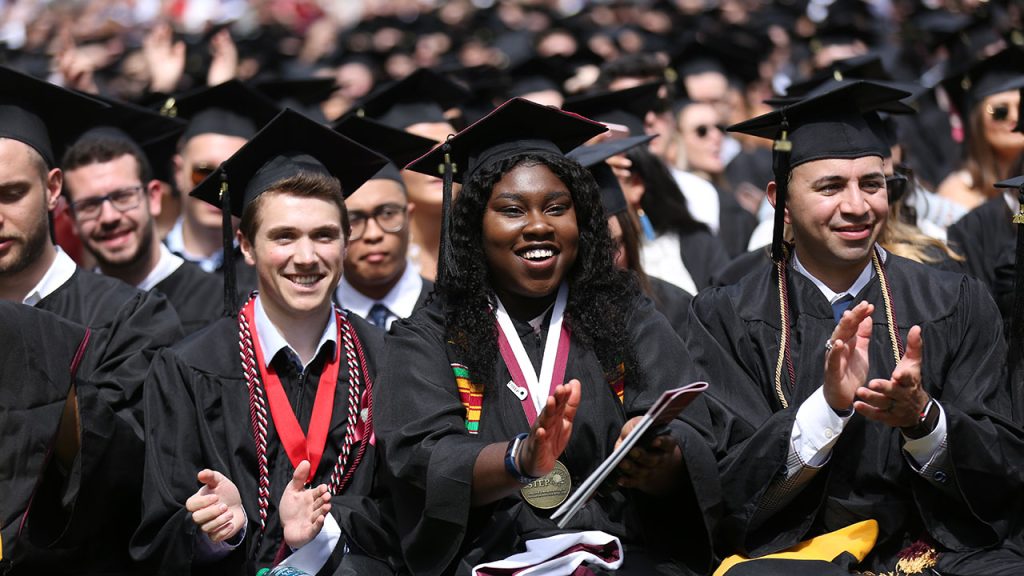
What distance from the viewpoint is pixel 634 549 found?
4.01 meters

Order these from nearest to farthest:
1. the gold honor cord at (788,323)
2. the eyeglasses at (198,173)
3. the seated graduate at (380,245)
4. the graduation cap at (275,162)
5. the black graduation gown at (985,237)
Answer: the gold honor cord at (788,323) → the graduation cap at (275,162) → the seated graduate at (380,245) → the black graduation gown at (985,237) → the eyeglasses at (198,173)

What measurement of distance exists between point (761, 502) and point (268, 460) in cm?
165

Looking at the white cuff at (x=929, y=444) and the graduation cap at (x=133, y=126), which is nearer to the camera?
the white cuff at (x=929, y=444)

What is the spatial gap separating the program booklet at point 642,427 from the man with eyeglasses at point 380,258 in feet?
7.53

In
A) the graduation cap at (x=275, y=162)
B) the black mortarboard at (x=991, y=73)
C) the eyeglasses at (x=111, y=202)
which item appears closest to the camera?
the graduation cap at (x=275, y=162)

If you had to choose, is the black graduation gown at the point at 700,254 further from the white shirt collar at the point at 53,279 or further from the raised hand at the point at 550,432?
the raised hand at the point at 550,432

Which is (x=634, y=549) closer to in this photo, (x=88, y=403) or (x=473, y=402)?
(x=473, y=402)

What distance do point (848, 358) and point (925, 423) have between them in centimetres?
31

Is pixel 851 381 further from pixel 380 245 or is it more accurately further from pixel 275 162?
pixel 380 245

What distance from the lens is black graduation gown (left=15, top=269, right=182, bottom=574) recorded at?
4219mm

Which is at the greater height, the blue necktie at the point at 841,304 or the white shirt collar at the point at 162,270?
the white shirt collar at the point at 162,270

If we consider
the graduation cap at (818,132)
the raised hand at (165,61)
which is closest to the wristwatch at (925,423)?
the graduation cap at (818,132)

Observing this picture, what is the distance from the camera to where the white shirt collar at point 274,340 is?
14.7ft

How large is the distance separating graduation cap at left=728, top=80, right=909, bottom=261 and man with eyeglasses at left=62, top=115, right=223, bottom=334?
2.92m
